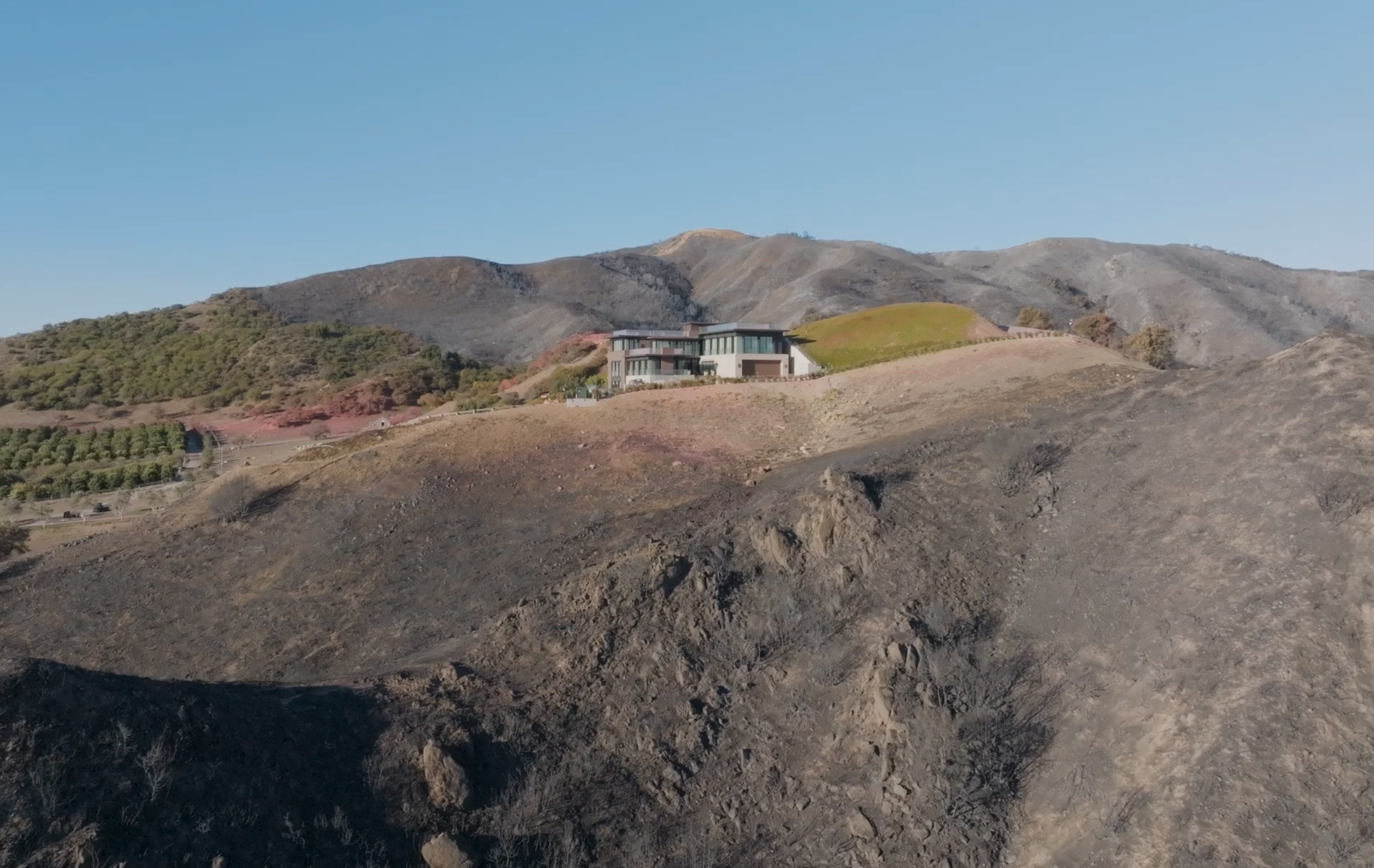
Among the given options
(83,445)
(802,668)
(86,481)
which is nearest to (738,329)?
(86,481)

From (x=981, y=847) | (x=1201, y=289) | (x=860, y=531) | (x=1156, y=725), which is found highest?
(x=1201, y=289)

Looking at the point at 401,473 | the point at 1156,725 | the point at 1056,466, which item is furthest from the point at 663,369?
the point at 1156,725

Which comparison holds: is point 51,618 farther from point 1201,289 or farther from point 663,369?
point 1201,289

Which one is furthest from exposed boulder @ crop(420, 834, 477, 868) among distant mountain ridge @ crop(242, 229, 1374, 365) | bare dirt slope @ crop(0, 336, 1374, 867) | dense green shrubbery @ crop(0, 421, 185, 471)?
distant mountain ridge @ crop(242, 229, 1374, 365)

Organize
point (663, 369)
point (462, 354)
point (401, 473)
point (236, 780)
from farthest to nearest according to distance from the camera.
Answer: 1. point (462, 354)
2. point (663, 369)
3. point (401, 473)
4. point (236, 780)

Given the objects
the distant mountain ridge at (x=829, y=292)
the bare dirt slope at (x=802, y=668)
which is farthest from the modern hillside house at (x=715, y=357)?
the distant mountain ridge at (x=829, y=292)

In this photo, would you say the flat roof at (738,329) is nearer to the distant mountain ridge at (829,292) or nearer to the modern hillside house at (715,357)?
the modern hillside house at (715,357)

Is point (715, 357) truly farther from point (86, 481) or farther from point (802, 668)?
point (802, 668)
